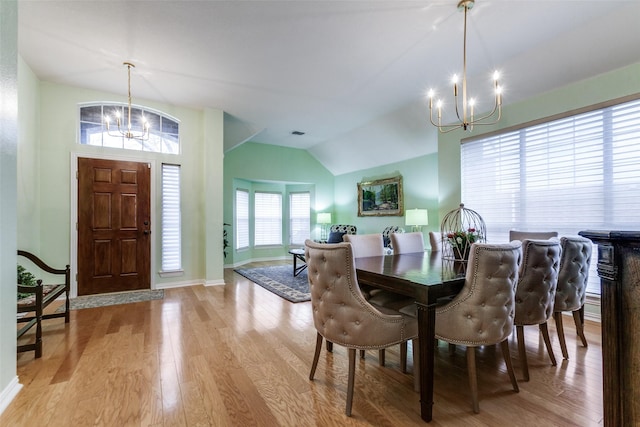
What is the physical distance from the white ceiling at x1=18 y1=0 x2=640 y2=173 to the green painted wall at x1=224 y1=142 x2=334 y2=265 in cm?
238

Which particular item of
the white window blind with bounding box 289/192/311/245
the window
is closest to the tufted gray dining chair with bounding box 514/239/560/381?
the window

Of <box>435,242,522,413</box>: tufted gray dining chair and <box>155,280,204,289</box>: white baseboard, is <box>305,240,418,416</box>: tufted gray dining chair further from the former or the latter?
<box>155,280,204,289</box>: white baseboard

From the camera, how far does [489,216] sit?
4.12 meters

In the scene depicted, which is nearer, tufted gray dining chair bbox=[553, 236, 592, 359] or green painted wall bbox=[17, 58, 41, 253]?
tufted gray dining chair bbox=[553, 236, 592, 359]

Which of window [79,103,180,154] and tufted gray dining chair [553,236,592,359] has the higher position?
window [79,103,180,154]

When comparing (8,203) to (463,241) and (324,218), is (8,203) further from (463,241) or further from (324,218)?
(324,218)

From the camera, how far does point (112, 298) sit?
158 inches

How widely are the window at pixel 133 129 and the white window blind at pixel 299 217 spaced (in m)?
3.88

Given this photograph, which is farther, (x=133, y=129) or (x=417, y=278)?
(x=133, y=129)

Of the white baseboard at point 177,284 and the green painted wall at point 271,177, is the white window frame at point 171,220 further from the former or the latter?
the green painted wall at point 271,177

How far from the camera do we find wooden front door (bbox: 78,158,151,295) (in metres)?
4.13

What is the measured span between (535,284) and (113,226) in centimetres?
520

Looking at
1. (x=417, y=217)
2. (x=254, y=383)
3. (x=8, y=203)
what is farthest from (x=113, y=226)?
(x=417, y=217)

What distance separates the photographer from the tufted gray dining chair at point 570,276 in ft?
7.34
